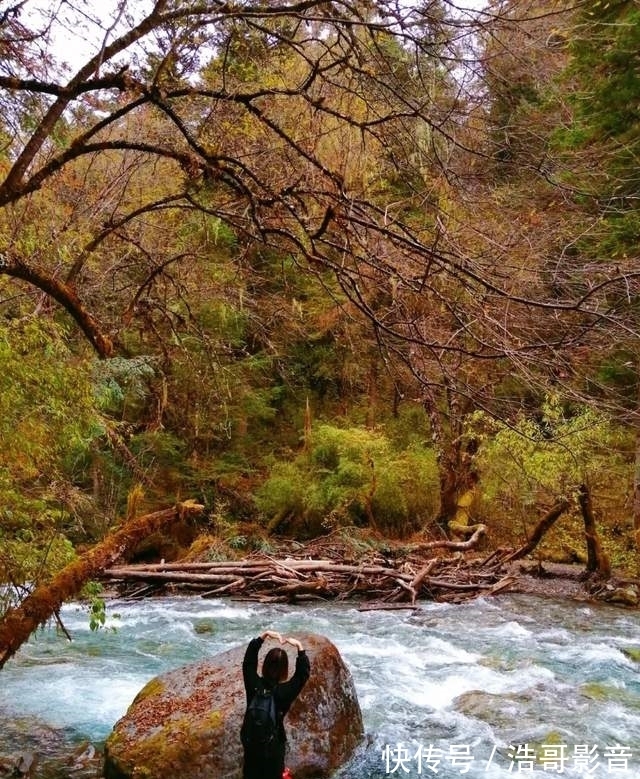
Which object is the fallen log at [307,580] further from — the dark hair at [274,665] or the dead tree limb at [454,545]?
the dark hair at [274,665]

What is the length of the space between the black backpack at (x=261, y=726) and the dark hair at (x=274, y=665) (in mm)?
97

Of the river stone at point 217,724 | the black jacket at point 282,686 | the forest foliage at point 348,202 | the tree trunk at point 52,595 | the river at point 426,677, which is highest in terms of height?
the forest foliage at point 348,202

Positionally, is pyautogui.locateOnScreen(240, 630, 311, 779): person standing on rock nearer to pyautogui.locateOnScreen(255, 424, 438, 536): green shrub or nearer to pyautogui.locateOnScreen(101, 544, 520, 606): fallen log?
pyautogui.locateOnScreen(101, 544, 520, 606): fallen log

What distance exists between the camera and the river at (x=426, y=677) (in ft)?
18.2

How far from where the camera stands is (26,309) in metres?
5.84

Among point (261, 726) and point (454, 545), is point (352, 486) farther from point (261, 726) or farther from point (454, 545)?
point (261, 726)

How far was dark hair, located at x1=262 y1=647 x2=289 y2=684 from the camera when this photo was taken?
151 inches

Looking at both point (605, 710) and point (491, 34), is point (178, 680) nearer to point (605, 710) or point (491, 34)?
point (605, 710)

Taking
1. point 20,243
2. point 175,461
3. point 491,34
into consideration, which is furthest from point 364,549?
point 491,34

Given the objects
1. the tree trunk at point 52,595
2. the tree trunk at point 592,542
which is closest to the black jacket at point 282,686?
the tree trunk at point 52,595

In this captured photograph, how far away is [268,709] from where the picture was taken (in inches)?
148

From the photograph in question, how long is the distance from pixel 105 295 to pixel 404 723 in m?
4.81

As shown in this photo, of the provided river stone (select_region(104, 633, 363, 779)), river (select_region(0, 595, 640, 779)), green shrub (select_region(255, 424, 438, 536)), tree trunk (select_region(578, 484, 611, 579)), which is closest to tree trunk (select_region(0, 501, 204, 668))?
river (select_region(0, 595, 640, 779))

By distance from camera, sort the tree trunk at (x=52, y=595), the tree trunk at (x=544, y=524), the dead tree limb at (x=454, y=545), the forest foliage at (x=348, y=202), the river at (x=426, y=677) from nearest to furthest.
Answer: the forest foliage at (x=348, y=202) < the tree trunk at (x=52, y=595) < the river at (x=426, y=677) < the tree trunk at (x=544, y=524) < the dead tree limb at (x=454, y=545)
